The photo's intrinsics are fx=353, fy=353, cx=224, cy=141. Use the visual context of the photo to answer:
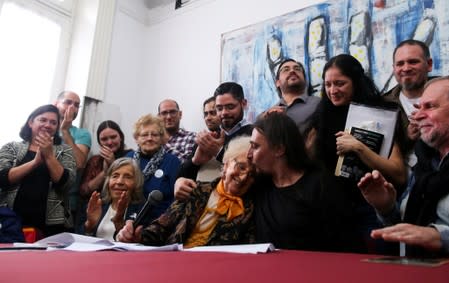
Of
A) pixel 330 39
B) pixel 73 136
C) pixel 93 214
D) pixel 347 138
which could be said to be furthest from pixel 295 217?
pixel 73 136

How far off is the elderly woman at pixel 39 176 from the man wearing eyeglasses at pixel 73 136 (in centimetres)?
37

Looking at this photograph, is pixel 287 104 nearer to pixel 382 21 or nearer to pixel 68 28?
pixel 382 21

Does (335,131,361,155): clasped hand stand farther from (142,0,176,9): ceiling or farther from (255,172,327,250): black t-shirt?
(142,0,176,9): ceiling

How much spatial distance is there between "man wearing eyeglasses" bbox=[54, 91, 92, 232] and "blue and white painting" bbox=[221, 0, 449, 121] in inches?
49.8

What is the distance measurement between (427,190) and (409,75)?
34.8 inches

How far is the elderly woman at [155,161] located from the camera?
206 cm

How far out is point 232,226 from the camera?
128cm

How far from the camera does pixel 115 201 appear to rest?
1924mm

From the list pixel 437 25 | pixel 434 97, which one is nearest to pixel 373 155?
pixel 434 97

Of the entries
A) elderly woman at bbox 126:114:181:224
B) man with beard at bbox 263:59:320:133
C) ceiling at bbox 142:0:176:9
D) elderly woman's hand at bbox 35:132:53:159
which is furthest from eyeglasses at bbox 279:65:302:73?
ceiling at bbox 142:0:176:9

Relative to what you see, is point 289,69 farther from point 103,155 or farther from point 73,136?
point 73,136

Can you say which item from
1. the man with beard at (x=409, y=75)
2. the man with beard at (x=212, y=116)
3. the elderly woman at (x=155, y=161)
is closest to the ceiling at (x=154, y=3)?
the man with beard at (x=212, y=116)

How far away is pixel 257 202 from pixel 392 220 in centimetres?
48

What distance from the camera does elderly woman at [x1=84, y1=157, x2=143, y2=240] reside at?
5.81ft
